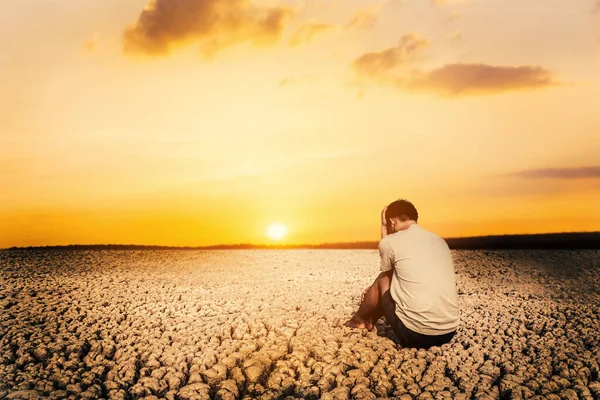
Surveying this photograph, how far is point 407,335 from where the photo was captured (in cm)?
441

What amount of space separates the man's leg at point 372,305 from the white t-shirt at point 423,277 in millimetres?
271

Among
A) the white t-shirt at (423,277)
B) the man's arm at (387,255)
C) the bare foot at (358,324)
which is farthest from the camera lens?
the bare foot at (358,324)

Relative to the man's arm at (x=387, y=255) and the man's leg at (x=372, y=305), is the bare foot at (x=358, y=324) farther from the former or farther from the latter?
the man's arm at (x=387, y=255)

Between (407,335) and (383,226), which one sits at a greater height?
(383,226)

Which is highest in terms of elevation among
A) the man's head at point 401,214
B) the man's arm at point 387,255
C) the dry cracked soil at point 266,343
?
the man's head at point 401,214

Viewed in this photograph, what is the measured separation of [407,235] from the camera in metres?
4.18

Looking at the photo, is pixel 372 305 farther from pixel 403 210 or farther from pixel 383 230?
pixel 403 210

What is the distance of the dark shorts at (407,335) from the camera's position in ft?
14.3

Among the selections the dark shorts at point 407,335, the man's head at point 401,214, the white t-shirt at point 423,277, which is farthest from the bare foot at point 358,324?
the man's head at point 401,214

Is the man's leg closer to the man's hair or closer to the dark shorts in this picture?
the dark shorts

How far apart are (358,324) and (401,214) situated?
1526 millimetres

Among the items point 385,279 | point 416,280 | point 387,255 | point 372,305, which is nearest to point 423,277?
point 416,280

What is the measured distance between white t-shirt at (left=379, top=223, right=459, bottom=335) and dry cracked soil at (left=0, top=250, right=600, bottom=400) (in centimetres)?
44

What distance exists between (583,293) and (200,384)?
6.58 metres
